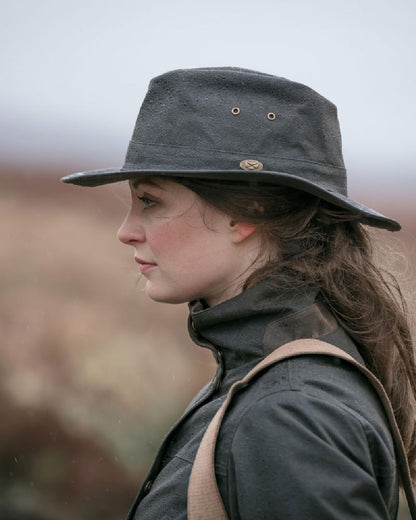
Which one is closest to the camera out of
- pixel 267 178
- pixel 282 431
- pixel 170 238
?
pixel 282 431

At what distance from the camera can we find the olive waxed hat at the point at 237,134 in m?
2.07

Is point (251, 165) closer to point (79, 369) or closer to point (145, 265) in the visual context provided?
point (145, 265)

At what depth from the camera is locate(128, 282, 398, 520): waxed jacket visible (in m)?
1.69

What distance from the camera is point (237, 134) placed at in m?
2.10

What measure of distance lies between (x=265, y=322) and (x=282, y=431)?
393 mm

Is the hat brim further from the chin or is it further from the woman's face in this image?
the chin

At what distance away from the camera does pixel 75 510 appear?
19.0 feet

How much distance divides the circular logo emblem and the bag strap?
16.7 inches

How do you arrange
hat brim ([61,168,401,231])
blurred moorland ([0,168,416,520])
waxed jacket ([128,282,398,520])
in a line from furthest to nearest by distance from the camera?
blurred moorland ([0,168,416,520]), hat brim ([61,168,401,231]), waxed jacket ([128,282,398,520])

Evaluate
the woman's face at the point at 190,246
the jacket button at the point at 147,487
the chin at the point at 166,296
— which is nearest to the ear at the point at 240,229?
A: the woman's face at the point at 190,246

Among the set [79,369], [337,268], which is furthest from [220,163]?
[79,369]

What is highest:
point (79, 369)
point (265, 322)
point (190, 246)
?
point (190, 246)

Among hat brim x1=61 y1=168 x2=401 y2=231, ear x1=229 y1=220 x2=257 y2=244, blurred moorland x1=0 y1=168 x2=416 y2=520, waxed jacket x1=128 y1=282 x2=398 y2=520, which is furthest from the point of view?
blurred moorland x1=0 y1=168 x2=416 y2=520

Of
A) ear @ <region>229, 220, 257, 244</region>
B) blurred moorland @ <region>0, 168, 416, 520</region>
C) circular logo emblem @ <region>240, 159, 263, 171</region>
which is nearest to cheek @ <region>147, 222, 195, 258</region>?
ear @ <region>229, 220, 257, 244</region>
